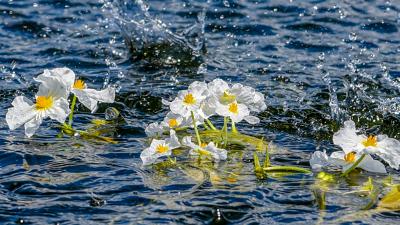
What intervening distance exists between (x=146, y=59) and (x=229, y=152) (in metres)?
2.75

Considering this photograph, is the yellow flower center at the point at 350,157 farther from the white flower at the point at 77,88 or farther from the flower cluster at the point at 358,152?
the white flower at the point at 77,88

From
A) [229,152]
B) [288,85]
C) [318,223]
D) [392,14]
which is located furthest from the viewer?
[392,14]

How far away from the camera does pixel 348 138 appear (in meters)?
4.21

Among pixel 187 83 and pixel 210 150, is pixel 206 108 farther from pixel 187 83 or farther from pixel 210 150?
pixel 187 83

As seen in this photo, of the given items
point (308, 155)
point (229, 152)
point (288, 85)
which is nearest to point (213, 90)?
point (229, 152)

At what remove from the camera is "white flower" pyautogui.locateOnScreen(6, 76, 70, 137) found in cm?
456

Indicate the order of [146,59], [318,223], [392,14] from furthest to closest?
[392,14]
[146,59]
[318,223]

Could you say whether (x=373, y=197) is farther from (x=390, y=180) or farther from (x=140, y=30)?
(x=140, y=30)

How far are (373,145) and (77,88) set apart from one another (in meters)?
1.61

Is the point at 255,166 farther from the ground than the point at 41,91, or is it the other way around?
the point at 41,91

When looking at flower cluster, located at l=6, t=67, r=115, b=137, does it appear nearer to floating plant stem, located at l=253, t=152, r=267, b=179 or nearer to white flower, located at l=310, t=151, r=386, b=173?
floating plant stem, located at l=253, t=152, r=267, b=179

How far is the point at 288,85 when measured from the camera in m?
6.56

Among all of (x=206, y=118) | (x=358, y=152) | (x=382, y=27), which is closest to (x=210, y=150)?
(x=206, y=118)

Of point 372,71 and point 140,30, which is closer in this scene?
point 372,71
